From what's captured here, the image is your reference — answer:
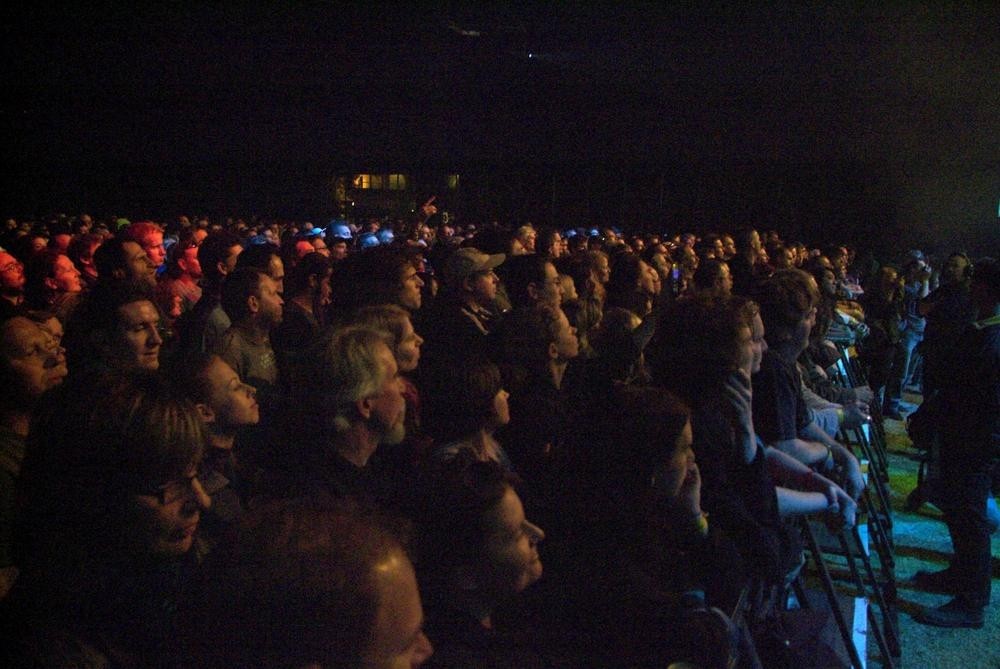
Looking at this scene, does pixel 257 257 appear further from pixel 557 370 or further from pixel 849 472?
pixel 849 472

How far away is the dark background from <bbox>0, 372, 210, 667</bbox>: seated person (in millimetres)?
21693

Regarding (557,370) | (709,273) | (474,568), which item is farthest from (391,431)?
(709,273)

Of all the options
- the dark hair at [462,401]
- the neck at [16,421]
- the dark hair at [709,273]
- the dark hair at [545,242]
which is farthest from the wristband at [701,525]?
the dark hair at [545,242]

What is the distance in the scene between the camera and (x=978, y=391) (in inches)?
164

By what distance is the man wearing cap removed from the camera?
4.17m

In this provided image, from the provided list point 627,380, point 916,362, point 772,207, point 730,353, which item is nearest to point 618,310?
point 627,380

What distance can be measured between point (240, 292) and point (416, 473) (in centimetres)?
186

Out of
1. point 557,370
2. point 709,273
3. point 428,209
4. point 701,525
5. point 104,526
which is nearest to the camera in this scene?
point 104,526

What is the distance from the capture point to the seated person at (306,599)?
113 centimetres

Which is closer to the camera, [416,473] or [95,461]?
[95,461]

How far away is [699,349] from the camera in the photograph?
274cm

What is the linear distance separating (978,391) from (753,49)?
20798 millimetres

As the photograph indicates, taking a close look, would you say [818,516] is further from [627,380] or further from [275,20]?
[275,20]

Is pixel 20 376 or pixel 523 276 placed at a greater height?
pixel 20 376
